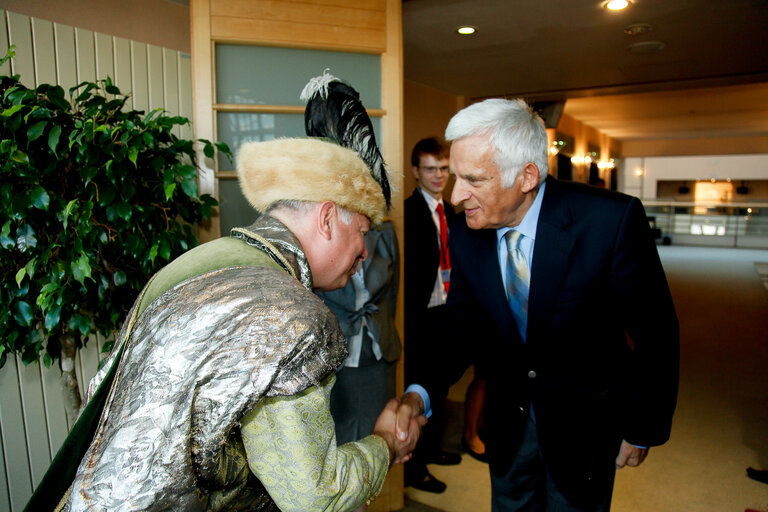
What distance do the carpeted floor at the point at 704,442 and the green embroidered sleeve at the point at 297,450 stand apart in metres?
1.95

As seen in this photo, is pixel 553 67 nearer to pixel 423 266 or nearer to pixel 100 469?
pixel 423 266

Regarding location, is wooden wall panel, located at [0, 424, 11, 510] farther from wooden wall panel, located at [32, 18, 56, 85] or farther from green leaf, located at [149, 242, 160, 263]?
wooden wall panel, located at [32, 18, 56, 85]

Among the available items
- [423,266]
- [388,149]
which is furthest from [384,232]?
[423,266]

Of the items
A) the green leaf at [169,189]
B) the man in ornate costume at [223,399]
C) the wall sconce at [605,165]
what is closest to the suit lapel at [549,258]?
the man in ornate costume at [223,399]

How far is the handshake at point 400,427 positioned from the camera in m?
1.18

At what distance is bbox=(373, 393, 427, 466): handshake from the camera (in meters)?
1.18

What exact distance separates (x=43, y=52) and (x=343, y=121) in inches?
61.1

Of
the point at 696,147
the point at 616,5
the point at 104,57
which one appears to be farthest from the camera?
the point at 696,147

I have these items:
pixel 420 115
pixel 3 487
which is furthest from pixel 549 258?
pixel 420 115

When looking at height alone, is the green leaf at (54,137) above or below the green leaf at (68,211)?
above

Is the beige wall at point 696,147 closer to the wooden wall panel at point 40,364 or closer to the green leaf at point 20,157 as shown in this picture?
the wooden wall panel at point 40,364

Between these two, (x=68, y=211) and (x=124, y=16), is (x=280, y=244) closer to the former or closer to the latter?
(x=68, y=211)

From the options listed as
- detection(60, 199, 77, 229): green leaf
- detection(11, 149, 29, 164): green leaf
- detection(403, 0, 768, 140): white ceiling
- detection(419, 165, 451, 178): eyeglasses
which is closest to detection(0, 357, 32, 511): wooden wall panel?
detection(60, 199, 77, 229): green leaf

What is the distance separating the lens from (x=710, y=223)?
15.3 meters
